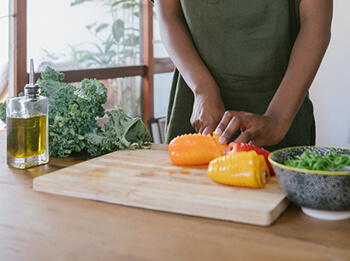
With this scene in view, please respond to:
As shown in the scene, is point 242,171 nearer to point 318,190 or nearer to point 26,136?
point 318,190

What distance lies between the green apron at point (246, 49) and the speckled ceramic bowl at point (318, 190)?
89 centimetres

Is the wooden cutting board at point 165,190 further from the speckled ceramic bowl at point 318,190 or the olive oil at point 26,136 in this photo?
the olive oil at point 26,136

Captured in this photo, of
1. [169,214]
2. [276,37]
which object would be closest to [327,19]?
[276,37]

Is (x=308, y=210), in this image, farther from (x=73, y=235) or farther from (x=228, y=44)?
(x=228, y=44)

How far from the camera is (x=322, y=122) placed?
4.77 m

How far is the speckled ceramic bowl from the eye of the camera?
93 centimetres

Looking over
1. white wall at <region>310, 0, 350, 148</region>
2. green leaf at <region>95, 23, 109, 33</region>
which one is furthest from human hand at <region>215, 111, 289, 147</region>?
white wall at <region>310, 0, 350, 148</region>

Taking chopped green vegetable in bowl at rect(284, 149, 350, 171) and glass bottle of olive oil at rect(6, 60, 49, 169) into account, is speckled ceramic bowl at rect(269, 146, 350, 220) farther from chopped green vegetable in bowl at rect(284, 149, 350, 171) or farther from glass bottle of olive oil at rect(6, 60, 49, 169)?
glass bottle of olive oil at rect(6, 60, 49, 169)

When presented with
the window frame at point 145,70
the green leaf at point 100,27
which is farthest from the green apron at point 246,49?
the green leaf at point 100,27

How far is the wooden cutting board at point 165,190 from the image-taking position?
3.21 feet

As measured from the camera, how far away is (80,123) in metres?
1.54

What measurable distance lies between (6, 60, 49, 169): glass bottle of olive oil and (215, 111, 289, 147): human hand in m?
0.48

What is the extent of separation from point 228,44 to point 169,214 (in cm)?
103

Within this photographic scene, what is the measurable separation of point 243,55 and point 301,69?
26cm
